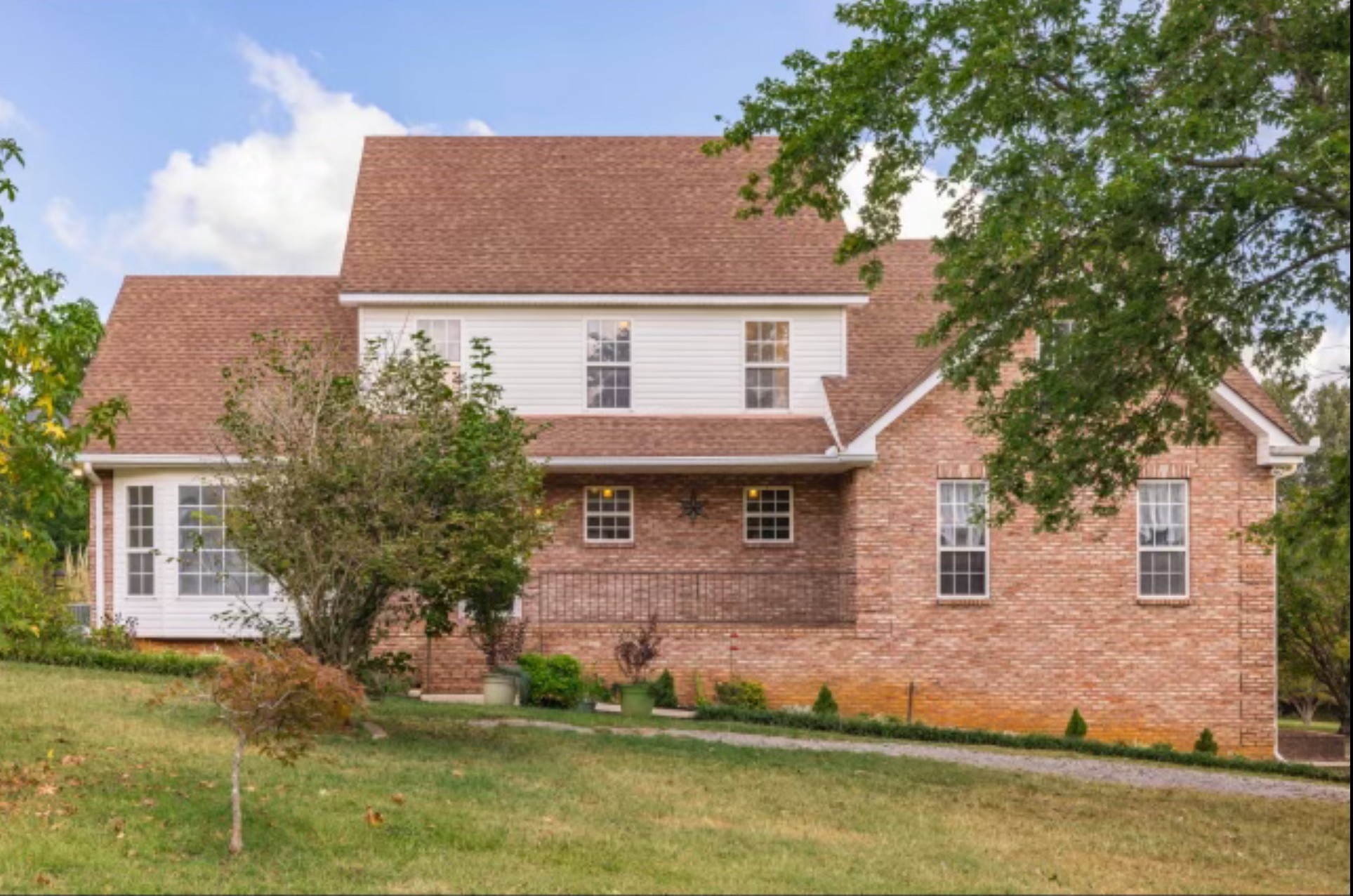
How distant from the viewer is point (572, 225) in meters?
26.9

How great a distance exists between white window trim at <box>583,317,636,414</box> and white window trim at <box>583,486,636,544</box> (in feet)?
4.56

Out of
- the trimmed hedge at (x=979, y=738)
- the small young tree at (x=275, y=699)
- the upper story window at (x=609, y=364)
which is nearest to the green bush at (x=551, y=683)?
the trimmed hedge at (x=979, y=738)

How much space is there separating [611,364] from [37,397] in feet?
47.0

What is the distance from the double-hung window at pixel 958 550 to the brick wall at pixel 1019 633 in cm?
20

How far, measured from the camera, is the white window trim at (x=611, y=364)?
25.4m

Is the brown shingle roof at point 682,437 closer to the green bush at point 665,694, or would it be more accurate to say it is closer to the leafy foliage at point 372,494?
the green bush at point 665,694

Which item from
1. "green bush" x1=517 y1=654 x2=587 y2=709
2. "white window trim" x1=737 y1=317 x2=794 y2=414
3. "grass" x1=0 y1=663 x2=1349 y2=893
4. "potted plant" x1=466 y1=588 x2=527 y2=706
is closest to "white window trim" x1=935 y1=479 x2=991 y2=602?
"white window trim" x1=737 y1=317 x2=794 y2=414

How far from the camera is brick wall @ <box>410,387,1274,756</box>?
23281 mm

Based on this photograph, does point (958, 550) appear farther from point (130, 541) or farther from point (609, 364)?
point (130, 541)

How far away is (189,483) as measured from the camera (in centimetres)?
2425

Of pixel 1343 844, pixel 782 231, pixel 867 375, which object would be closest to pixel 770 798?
pixel 1343 844

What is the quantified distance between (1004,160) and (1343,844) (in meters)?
6.93

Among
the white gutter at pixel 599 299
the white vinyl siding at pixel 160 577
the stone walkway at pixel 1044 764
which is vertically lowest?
the stone walkway at pixel 1044 764

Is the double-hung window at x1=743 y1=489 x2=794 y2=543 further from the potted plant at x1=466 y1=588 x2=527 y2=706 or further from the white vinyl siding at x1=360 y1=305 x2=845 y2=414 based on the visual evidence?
the potted plant at x1=466 y1=588 x2=527 y2=706
